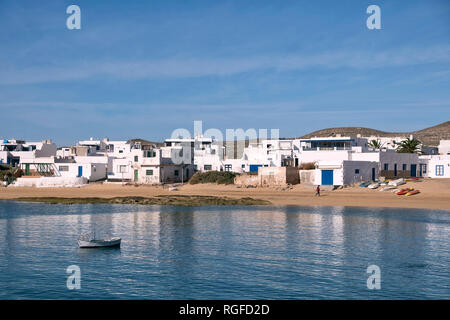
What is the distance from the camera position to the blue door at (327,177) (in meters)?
67.6

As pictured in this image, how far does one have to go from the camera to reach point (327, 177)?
67.9 m

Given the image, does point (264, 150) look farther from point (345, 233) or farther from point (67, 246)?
point (67, 246)

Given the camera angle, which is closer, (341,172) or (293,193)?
(293,193)

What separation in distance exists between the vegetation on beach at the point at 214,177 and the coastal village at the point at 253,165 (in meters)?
1.44

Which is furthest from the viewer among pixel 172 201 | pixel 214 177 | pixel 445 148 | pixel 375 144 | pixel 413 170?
pixel 445 148

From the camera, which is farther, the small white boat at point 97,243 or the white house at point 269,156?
the white house at point 269,156

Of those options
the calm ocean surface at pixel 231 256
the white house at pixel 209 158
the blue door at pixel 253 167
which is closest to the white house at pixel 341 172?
the blue door at pixel 253 167

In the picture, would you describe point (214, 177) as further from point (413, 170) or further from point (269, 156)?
point (413, 170)

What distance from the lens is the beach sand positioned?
57.0 meters

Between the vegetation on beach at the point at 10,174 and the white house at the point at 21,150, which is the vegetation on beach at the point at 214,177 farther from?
the white house at the point at 21,150

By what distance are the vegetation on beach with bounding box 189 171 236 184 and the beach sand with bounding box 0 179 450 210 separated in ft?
3.95

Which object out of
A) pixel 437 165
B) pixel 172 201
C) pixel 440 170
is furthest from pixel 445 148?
pixel 172 201

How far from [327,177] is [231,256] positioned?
42645 millimetres
